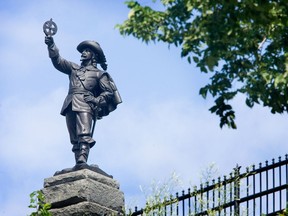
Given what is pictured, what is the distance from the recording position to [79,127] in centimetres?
1939

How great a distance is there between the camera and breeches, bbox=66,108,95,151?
760 inches

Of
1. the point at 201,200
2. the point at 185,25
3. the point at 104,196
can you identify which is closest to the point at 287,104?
the point at 185,25

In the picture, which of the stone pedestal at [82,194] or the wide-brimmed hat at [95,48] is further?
the wide-brimmed hat at [95,48]

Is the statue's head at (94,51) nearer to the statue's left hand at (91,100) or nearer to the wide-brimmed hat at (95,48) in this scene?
the wide-brimmed hat at (95,48)

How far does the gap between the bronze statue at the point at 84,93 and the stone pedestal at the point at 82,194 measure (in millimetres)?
364

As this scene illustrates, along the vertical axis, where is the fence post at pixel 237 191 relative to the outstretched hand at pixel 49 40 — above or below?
below

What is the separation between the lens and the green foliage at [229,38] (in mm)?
14047

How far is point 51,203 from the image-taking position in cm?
1898

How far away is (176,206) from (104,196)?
4.06 ft

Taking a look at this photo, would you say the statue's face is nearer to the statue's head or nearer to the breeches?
the statue's head

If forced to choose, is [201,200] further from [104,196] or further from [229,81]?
[229,81]

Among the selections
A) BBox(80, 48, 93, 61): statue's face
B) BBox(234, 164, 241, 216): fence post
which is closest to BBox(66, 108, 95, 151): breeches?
BBox(80, 48, 93, 61): statue's face

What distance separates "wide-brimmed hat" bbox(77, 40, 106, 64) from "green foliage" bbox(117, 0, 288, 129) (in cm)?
529

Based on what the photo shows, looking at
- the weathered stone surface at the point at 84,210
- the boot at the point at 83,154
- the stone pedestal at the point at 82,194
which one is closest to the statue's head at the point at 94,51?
the boot at the point at 83,154
